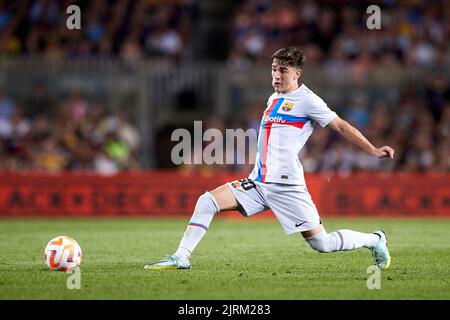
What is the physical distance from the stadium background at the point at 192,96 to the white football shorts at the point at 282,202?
34.7ft

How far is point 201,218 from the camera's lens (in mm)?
11148

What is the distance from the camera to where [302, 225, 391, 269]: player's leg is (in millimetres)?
10914

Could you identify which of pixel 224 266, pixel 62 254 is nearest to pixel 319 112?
pixel 224 266

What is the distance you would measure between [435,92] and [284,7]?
488 centimetres

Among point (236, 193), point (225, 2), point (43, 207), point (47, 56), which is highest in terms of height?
point (225, 2)

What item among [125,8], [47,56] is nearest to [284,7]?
[125,8]

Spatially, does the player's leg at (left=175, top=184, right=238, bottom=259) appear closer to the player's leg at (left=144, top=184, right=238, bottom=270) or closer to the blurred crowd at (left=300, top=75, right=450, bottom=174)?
the player's leg at (left=144, top=184, right=238, bottom=270)

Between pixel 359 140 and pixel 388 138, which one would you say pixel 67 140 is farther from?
pixel 359 140

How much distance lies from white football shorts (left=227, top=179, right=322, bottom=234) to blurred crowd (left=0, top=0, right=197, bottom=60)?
14.2m

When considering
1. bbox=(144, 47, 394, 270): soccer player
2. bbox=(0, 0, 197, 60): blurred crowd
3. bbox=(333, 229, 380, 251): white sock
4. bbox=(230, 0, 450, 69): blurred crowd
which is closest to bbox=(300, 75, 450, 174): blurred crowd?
bbox=(230, 0, 450, 69): blurred crowd

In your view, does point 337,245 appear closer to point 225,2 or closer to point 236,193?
point 236,193

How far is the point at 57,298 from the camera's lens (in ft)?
30.1

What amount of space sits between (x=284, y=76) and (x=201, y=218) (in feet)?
6.27

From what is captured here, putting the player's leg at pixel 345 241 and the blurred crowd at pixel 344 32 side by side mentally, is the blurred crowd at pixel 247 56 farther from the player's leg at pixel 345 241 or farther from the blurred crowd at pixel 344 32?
the player's leg at pixel 345 241
